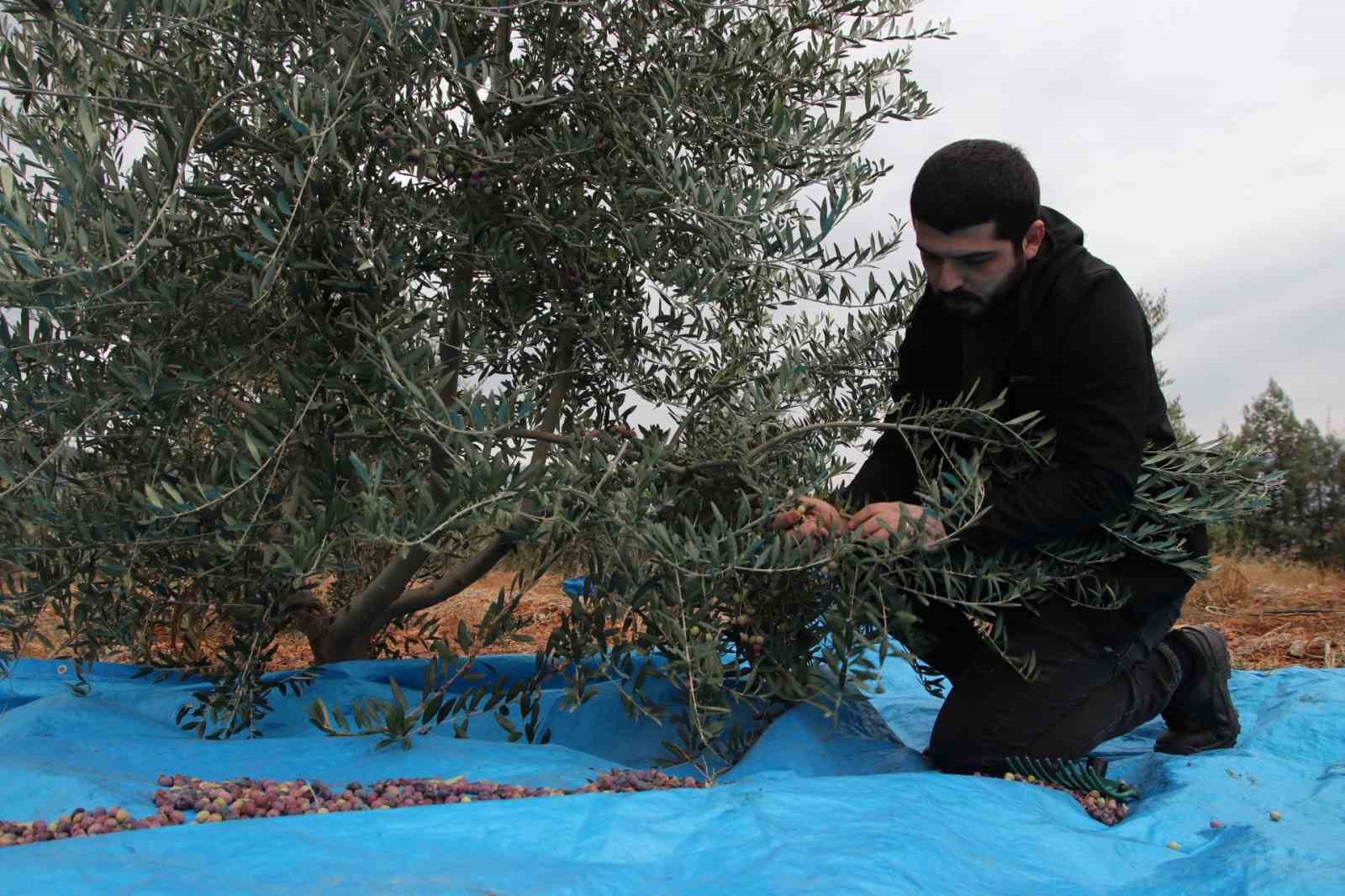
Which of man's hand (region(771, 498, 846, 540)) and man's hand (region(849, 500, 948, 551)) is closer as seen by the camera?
man's hand (region(849, 500, 948, 551))

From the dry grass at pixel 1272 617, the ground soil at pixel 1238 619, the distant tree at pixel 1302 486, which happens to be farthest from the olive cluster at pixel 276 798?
the distant tree at pixel 1302 486

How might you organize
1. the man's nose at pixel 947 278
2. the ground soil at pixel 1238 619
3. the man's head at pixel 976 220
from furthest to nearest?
the ground soil at pixel 1238 619
the man's nose at pixel 947 278
the man's head at pixel 976 220

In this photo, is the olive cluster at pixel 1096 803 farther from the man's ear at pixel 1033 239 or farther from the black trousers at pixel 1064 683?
the man's ear at pixel 1033 239

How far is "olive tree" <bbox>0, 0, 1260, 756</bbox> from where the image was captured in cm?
226

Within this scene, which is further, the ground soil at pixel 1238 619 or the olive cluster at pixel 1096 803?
the ground soil at pixel 1238 619

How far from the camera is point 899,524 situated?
8.21 feet

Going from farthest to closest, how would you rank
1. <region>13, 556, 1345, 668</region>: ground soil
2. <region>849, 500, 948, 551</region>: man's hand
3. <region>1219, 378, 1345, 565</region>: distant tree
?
<region>1219, 378, 1345, 565</region>: distant tree
<region>13, 556, 1345, 668</region>: ground soil
<region>849, 500, 948, 551</region>: man's hand

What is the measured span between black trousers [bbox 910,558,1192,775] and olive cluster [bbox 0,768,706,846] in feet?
3.01

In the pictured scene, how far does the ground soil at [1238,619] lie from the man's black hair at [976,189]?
2095 millimetres

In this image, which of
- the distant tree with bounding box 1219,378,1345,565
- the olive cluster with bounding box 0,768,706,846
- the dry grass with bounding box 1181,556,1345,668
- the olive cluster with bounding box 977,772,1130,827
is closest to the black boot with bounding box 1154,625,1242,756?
the olive cluster with bounding box 977,772,1130,827

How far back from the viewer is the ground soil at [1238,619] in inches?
206

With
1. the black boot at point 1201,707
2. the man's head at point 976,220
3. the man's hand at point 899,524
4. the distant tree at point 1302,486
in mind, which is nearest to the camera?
the man's hand at point 899,524

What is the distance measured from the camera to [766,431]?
2936 mm

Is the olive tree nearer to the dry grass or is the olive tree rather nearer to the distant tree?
the dry grass
